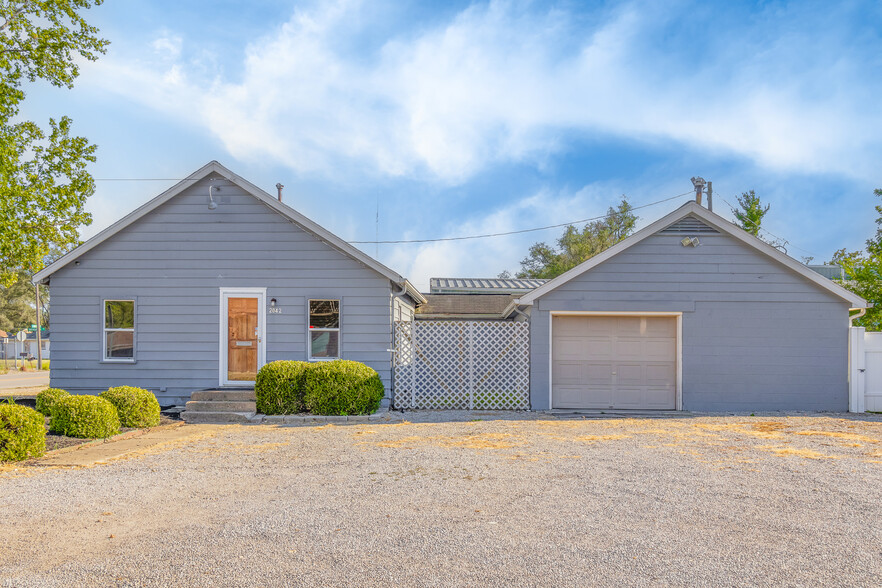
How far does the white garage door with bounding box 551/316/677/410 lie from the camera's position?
45.2ft

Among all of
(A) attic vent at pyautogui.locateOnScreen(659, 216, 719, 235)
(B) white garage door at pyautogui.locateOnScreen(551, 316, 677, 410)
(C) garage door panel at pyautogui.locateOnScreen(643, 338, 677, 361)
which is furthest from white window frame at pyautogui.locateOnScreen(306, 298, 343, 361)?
(A) attic vent at pyautogui.locateOnScreen(659, 216, 719, 235)

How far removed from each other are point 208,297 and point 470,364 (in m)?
5.82

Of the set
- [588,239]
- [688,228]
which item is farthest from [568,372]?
[588,239]

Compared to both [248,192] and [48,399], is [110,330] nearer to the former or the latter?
[48,399]

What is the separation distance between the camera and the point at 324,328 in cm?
1352

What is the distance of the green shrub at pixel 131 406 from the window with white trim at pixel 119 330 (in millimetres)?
3186

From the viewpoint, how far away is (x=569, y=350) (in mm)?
13828

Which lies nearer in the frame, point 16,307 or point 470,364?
point 470,364

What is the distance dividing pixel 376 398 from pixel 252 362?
3105 millimetres

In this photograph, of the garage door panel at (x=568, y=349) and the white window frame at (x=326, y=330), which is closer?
the white window frame at (x=326, y=330)

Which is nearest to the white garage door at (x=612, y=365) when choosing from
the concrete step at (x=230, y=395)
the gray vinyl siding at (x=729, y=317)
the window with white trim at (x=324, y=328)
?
the gray vinyl siding at (x=729, y=317)

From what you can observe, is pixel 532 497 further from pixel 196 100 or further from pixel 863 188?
pixel 863 188

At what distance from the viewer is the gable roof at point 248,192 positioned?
1318 centimetres

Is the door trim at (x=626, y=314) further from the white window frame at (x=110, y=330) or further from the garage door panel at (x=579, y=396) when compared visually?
the white window frame at (x=110, y=330)
